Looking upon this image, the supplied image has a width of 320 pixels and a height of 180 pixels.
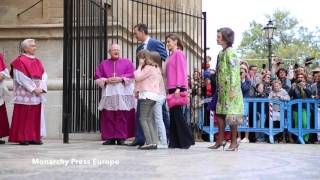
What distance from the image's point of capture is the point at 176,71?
9367mm

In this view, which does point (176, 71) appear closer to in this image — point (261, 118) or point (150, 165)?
point (150, 165)

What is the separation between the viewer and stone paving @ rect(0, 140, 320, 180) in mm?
5789

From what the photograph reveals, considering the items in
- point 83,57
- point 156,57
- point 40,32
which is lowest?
point 156,57

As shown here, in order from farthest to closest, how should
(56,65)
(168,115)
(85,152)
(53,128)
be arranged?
1. (56,65)
2. (53,128)
3. (168,115)
4. (85,152)

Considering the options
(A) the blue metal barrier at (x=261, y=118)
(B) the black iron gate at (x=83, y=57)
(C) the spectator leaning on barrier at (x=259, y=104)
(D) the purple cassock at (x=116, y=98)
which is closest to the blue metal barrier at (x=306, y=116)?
(A) the blue metal barrier at (x=261, y=118)

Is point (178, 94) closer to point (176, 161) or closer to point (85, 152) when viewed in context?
point (85, 152)

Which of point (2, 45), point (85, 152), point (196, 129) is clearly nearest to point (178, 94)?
point (85, 152)

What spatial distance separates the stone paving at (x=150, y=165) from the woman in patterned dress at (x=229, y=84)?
659 mm

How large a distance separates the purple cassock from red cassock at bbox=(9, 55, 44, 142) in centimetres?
107

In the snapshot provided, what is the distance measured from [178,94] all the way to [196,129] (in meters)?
4.59

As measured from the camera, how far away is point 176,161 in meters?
7.14

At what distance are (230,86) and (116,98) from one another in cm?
220

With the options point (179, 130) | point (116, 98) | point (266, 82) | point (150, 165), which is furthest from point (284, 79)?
point (150, 165)

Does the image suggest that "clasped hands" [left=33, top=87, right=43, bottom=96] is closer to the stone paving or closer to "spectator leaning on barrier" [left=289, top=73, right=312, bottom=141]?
the stone paving
